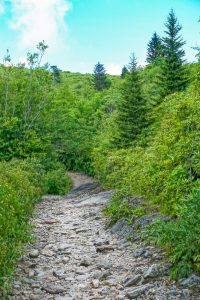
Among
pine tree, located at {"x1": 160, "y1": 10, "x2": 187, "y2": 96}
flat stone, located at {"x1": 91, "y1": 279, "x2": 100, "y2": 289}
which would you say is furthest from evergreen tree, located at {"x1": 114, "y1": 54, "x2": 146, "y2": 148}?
flat stone, located at {"x1": 91, "y1": 279, "x2": 100, "y2": 289}

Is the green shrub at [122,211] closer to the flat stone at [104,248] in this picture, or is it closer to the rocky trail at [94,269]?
the rocky trail at [94,269]

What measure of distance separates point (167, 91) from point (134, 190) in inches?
680

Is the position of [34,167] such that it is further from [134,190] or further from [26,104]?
[26,104]

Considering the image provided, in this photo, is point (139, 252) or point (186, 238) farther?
point (139, 252)

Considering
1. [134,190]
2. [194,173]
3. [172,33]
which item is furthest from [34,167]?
[172,33]

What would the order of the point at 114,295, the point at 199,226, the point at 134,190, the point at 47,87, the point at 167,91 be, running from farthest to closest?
the point at 47,87 → the point at 167,91 → the point at 134,190 → the point at 114,295 → the point at 199,226

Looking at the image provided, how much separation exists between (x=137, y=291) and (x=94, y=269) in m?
1.87

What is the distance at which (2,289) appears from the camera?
6.23 meters

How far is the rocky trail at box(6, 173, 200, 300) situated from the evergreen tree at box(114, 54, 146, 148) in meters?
14.9

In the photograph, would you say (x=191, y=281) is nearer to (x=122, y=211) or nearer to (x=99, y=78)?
(x=122, y=211)

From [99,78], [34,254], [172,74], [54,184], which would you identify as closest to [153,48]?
[99,78]

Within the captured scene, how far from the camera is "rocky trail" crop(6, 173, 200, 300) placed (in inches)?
247

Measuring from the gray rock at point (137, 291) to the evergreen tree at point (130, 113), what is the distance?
1987 cm

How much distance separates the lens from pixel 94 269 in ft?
25.8
